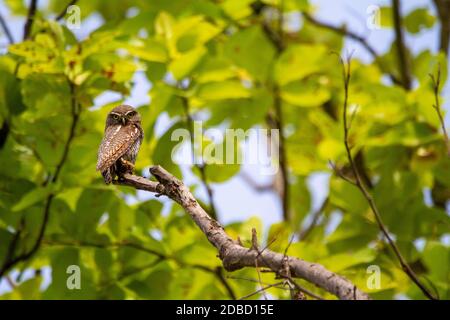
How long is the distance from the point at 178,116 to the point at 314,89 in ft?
6.23

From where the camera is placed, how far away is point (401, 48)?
33.9ft

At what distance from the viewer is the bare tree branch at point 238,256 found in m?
4.23

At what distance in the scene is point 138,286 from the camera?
25.1 ft

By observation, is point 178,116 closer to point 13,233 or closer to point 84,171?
point 84,171

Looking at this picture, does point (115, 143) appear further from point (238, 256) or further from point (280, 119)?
point (280, 119)

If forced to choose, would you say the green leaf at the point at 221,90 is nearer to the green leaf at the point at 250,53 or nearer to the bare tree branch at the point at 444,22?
the green leaf at the point at 250,53

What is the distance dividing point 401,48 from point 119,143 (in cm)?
598

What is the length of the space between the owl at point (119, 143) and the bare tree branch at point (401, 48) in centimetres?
557

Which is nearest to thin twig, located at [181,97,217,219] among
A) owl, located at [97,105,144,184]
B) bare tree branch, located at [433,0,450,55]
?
owl, located at [97,105,144,184]

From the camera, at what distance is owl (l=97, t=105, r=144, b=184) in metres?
5.00

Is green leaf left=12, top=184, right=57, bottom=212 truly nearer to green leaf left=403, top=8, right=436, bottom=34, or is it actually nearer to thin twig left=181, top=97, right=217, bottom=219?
thin twig left=181, top=97, right=217, bottom=219

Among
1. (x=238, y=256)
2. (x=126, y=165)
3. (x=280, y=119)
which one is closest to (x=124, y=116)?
(x=126, y=165)

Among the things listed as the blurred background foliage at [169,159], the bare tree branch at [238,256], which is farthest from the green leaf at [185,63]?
the bare tree branch at [238,256]
